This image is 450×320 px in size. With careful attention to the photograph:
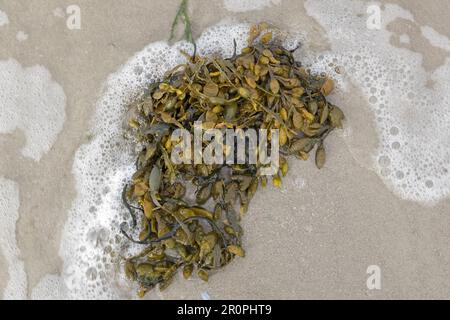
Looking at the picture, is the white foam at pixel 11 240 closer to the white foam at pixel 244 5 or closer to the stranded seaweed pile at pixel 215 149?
the stranded seaweed pile at pixel 215 149


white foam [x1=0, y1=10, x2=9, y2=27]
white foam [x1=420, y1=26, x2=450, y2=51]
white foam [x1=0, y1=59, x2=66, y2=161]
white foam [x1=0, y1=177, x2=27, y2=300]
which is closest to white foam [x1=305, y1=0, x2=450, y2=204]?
white foam [x1=420, y1=26, x2=450, y2=51]

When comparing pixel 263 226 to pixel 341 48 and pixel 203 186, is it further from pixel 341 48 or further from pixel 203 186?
pixel 341 48

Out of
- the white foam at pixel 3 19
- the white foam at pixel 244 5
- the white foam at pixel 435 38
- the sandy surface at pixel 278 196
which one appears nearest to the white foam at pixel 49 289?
the sandy surface at pixel 278 196

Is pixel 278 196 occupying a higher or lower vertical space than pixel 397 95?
lower

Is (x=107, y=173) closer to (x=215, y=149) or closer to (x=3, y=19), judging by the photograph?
(x=215, y=149)

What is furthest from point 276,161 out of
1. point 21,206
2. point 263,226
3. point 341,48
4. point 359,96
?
point 21,206

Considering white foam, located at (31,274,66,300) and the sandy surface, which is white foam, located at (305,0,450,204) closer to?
the sandy surface

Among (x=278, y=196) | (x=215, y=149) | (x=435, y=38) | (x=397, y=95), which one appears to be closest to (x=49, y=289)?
(x=215, y=149)
